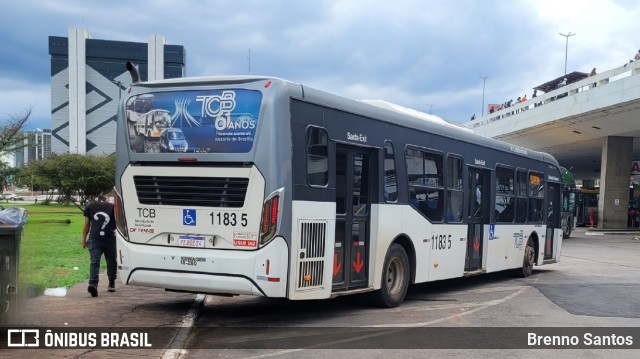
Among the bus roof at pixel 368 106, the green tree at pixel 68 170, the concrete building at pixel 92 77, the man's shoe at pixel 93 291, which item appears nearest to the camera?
the bus roof at pixel 368 106

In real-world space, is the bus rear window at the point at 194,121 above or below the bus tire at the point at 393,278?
above

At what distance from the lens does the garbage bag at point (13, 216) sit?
646 cm

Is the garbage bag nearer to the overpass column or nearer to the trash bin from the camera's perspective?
the trash bin

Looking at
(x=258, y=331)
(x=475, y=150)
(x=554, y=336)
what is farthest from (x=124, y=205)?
(x=475, y=150)

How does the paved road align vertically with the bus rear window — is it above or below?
below

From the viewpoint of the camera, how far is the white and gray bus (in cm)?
731

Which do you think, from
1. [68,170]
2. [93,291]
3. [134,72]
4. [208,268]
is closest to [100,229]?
[93,291]

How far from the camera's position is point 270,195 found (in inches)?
285

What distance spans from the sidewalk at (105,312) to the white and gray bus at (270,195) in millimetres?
545

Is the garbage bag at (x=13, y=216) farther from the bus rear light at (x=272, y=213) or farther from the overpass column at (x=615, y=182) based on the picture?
the overpass column at (x=615, y=182)

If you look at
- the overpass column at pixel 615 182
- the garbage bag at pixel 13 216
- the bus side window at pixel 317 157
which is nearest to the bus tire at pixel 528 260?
the bus side window at pixel 317 157

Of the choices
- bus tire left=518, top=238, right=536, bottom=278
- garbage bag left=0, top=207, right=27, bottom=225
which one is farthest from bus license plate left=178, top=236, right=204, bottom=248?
bus tire left=518, top=238, right=536, bottom=278

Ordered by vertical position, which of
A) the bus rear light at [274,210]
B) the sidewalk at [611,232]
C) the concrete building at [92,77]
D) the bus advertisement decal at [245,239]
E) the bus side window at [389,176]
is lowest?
the sidewalk at [611,232]

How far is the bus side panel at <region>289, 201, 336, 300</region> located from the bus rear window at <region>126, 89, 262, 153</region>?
1.13 metres
